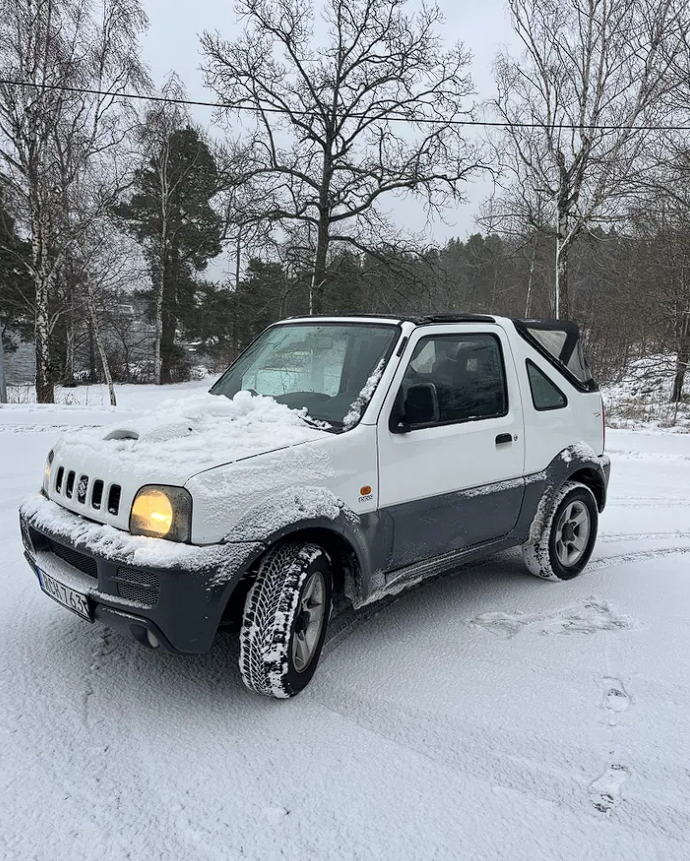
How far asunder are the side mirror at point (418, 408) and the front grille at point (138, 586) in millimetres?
1456

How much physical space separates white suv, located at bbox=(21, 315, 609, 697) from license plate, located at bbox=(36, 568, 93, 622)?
0.05ft

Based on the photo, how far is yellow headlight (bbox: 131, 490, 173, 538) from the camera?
108 inches

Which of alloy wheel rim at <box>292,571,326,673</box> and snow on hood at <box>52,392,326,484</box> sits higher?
snow on hood at <box>52,392,326,484</box>

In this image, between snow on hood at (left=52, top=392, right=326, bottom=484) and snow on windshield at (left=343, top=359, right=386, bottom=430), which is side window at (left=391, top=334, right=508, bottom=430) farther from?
snow on hood at (left=52, top=392, right=326, bottom=484)

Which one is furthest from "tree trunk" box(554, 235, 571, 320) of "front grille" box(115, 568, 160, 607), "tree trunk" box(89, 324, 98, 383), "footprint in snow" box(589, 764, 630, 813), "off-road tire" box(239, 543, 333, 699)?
"tree trunk" box(89, 324, 98, 383)

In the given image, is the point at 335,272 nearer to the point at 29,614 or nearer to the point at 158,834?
the point at 29,614

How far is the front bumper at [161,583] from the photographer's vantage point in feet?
8.65

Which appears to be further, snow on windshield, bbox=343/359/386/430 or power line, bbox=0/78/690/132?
power line, bbox=0/78/690/132

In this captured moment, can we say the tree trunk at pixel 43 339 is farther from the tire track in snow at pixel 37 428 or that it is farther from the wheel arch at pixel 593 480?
the wheel arch at pixel 593 480

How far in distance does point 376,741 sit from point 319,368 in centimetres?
203

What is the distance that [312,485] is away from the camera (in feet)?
10.0

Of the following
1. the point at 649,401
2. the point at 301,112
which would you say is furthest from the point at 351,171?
the point at 649,401

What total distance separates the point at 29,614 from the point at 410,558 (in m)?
2.32

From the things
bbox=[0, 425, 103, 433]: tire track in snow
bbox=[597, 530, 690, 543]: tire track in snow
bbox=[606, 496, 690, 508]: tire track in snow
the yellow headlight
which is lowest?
bbox=[597, 530, 690, 543]: tire track in snow
